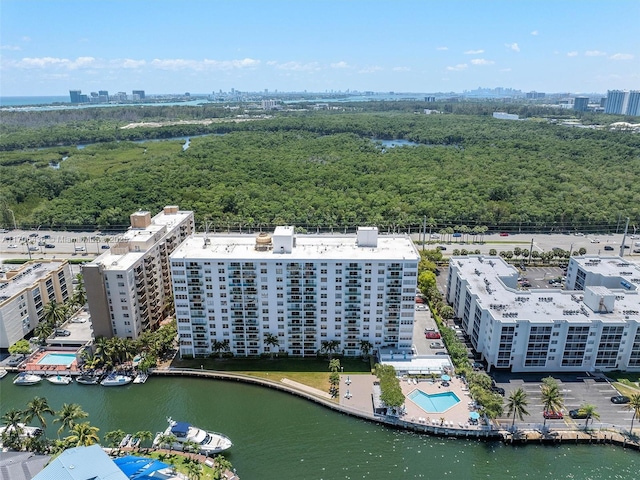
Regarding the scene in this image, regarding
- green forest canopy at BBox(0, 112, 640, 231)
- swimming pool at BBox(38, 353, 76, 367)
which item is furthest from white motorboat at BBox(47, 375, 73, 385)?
green forest canopy at BBox(0, 112, 640, 231)

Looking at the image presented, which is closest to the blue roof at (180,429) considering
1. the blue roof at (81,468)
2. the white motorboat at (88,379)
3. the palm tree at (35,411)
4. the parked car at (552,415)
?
the blue roof at (81,468)

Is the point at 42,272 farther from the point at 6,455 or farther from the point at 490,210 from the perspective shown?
the point at 490,210

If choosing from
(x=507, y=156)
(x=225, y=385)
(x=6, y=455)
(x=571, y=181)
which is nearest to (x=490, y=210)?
(x=571, y=181)

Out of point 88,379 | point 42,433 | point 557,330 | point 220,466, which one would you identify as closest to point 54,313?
point 88,379

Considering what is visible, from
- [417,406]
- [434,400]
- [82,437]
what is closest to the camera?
[82,437]

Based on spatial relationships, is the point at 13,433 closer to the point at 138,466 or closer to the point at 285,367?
the point at 138,466

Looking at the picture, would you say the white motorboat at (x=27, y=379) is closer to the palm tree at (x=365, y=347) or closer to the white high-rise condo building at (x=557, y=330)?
the palm tree at (x=365, y=347)
